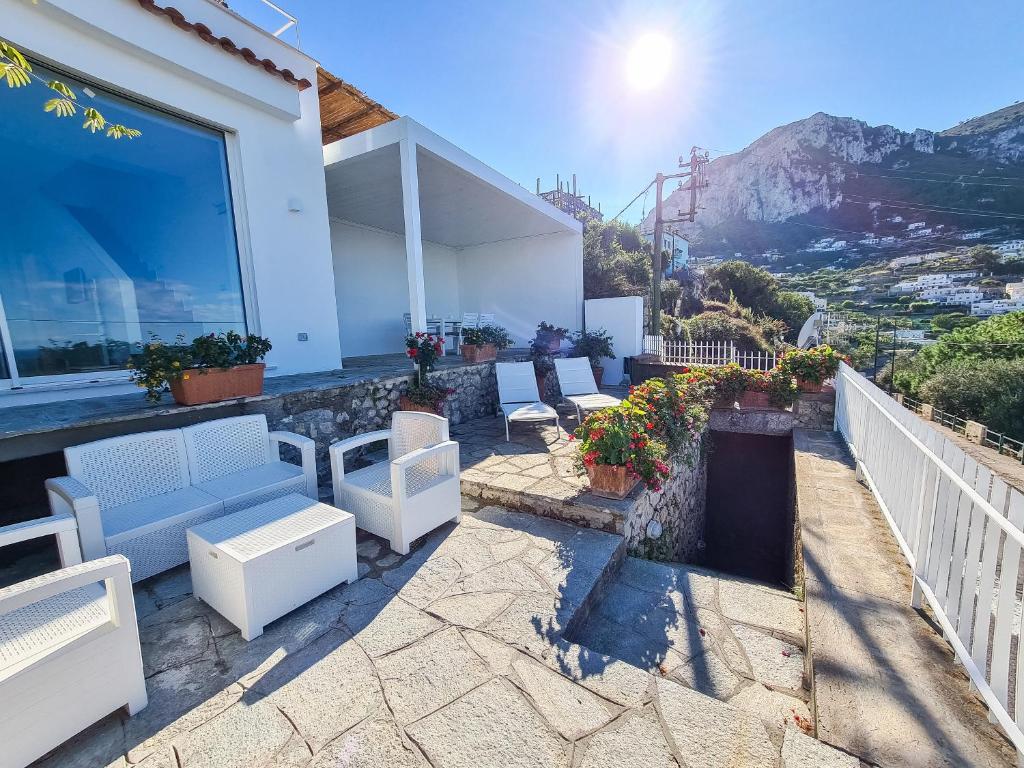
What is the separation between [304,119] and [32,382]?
141 inches

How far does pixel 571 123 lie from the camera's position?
8.71 m

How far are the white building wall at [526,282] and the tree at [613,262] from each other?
284 cm

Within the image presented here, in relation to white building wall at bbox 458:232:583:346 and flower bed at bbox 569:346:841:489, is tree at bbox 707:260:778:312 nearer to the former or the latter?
white building wall at bbox 458:232:583:346

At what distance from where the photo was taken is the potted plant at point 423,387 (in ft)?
14.8

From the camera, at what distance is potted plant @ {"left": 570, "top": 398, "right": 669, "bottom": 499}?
2.78 meters

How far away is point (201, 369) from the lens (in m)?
2.89

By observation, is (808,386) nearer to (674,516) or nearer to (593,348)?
(674,516)

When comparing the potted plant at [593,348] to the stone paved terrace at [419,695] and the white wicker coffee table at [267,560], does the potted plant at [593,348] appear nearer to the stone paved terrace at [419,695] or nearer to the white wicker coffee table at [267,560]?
the stone paved terrace at [419,695]

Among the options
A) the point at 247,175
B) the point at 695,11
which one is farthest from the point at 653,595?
the point at 695,11

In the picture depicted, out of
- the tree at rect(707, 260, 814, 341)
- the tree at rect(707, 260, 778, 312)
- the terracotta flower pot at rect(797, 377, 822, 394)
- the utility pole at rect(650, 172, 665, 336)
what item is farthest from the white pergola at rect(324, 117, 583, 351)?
the tree at rect(707, 260, 778, 312)

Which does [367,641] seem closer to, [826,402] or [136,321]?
[136,321]

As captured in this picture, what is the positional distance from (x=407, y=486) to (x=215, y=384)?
171cm

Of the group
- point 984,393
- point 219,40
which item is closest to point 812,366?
point 219,40

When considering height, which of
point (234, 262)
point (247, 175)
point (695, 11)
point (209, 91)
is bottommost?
point (234, 262)
